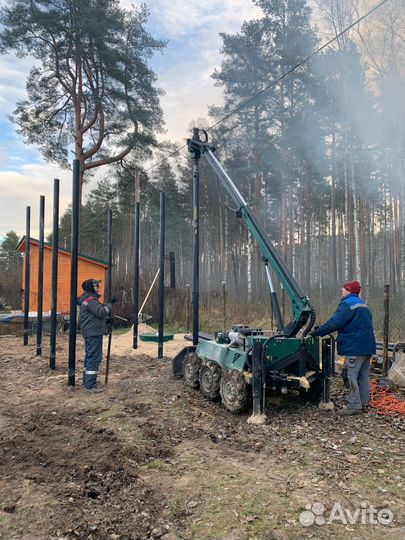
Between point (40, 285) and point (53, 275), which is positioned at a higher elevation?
point (53, 275)

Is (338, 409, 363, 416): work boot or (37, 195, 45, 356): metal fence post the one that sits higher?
(37, 195, 45, 356): metal fence post

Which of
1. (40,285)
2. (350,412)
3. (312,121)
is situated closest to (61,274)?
(40,285)

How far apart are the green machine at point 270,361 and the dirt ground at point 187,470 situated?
26 centimetres

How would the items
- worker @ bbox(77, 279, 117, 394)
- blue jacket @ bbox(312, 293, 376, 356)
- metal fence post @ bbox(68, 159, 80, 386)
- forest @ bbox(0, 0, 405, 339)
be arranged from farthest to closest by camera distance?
forest @ bbox(0, 0, 405, 339)
metal fence post @ bbox(68, 159, 80, 386)
worker @ bbox(77, 279, 117, 394)
blue jacket @ bbox(312, 293, 376, 356)

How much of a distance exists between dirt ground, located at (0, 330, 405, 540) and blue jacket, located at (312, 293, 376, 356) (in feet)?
2.84

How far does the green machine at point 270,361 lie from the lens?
5.66 meters

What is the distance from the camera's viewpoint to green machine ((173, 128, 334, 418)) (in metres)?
5.66

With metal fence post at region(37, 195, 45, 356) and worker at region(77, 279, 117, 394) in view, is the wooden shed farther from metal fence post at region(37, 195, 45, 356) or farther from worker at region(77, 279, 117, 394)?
worker at region(77, 279, 117, 394)

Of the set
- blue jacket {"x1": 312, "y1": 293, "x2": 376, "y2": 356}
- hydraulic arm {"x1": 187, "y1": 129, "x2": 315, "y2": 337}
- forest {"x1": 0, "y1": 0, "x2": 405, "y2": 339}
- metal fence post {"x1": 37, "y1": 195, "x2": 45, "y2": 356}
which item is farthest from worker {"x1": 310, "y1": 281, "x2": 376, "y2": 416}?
Answer: forest {"x1": 0, "y1": 0, "x2": 405, "y2": 339}

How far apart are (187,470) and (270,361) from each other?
76.7 inches

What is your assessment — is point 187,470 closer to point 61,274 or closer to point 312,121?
point 61,274

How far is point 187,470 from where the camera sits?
4.17 m

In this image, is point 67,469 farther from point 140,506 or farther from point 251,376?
point 251,376

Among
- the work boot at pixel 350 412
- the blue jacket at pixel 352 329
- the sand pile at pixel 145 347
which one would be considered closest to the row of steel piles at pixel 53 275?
the sand pile at pixel 145 347
